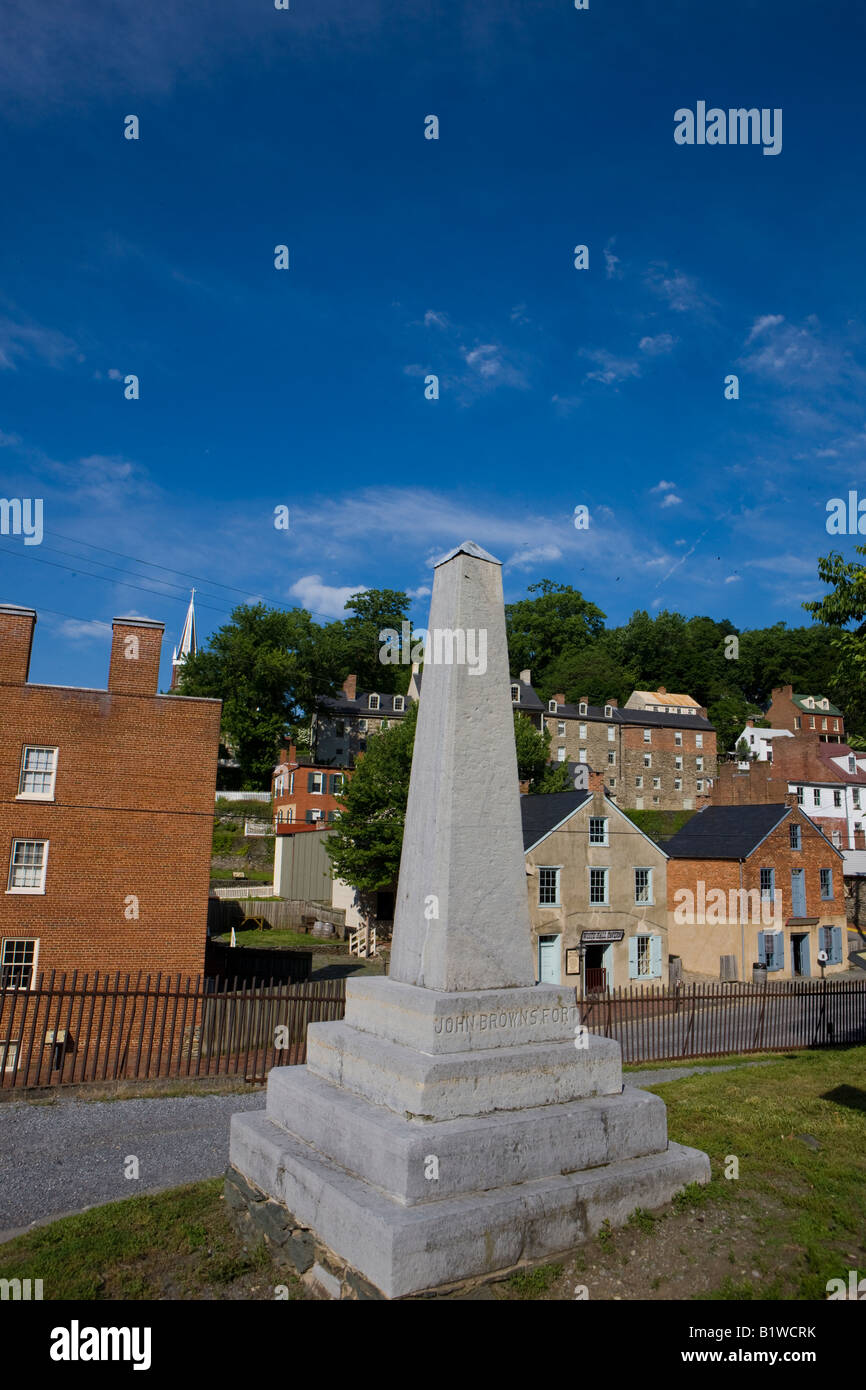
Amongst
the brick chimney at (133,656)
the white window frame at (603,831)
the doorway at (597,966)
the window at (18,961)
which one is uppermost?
the brick chimney at (133,656)

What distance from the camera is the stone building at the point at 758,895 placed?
30875 mm

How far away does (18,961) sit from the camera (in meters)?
18.1

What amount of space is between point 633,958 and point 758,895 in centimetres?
589

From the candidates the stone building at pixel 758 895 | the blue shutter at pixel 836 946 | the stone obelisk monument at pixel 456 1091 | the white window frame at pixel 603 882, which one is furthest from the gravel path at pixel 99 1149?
the blue shutter at pixel 836 946

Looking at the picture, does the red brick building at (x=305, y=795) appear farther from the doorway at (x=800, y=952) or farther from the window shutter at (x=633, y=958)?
the doorway at (x=800, y=952)

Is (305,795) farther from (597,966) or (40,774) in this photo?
(40,774)

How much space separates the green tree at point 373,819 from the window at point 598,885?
33.2ft

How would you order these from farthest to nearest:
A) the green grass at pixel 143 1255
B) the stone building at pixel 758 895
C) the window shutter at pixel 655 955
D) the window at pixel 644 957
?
the stone building at pixel 758 895 < the window shutter at pixel 655 955 < the window at pixel 644 957 < the green grass at pixel 143 1255

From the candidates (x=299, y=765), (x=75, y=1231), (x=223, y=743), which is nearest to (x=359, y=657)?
(x=223, y=743)

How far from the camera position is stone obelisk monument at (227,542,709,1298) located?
14.6 ft

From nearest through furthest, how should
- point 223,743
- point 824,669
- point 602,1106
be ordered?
point 602,1106 → point 223,743 → point 824,669
